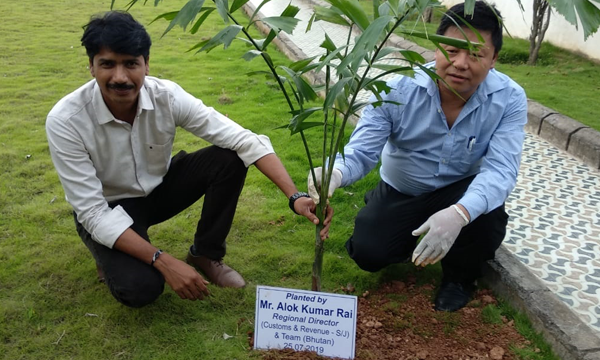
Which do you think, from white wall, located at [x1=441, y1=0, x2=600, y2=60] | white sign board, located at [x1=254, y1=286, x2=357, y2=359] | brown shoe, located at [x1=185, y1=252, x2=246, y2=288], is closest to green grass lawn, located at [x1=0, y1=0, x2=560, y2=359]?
brown shoe, located at [x1=185, y1=252, x2=246, y2=288]

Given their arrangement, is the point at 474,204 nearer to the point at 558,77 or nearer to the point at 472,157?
the point at 472,157

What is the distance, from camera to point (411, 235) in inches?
110

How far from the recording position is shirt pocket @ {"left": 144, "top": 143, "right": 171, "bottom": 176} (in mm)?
2611

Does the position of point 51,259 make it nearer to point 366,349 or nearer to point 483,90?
point 366,349

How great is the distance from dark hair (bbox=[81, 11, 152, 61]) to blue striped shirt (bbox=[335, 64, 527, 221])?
0.96 m

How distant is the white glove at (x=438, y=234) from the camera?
86.6 inches

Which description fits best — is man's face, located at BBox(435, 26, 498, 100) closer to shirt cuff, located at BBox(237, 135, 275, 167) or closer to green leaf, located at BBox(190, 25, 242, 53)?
shirt cuff, located at BBox(237, 135, 275, 167)

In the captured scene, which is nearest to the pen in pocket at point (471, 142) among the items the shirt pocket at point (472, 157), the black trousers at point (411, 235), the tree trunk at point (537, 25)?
the shirt pocket at point (472, 157)

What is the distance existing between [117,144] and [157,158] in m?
0.22

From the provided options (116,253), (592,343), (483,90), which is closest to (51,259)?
(116,253)

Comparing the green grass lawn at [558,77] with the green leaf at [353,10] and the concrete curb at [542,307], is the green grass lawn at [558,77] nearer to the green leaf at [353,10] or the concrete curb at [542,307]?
the concrete curb at [542,307]

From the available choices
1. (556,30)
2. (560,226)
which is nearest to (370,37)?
(560,226)

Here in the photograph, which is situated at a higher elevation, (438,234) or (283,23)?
(283,23)

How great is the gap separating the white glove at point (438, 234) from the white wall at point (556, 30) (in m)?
5.31
